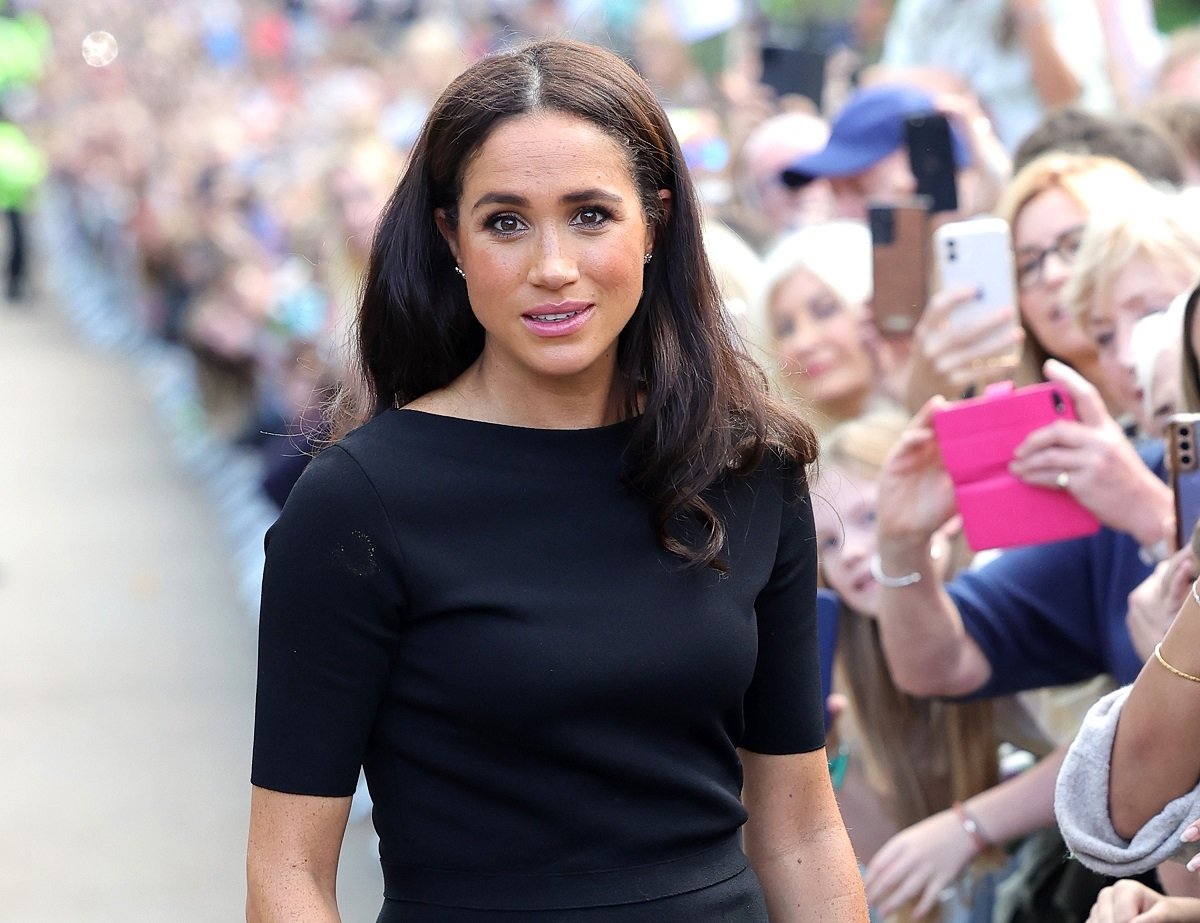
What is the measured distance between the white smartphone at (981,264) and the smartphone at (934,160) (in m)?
0.35

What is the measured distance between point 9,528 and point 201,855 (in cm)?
508

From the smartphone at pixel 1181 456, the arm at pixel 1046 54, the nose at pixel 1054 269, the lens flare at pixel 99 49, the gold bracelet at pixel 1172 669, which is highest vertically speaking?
the lens flare at pixel 99 49

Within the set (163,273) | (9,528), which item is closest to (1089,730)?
(9,528)

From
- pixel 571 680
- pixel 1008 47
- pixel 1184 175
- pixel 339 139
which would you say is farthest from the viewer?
pixel 339 139

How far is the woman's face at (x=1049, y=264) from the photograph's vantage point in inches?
143

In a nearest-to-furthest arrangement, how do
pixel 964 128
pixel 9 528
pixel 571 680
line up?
1. pixel 571 680
2. pixel 964 128
3. pixel 9 528

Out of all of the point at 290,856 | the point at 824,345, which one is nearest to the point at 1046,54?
the point at 824,345

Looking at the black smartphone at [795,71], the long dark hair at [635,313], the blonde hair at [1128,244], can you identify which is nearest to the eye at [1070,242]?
the blonde hair at [1128,244]

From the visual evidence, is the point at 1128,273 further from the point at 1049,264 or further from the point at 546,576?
the point at 546,576

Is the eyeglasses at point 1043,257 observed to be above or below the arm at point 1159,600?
above

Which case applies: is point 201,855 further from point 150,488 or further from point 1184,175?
point 150,488

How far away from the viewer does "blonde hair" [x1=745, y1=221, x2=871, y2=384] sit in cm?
422

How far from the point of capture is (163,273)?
1147 centimetres

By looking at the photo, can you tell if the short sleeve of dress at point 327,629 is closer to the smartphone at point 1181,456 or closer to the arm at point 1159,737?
the arm at point 1159,737
